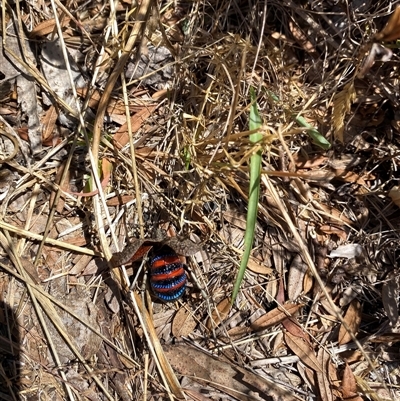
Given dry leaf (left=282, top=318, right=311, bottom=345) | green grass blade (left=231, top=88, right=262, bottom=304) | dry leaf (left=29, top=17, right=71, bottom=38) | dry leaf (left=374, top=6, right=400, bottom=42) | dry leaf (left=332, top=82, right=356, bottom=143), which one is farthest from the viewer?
dry leaf (left=282, top=318, right=311, bottom=345)

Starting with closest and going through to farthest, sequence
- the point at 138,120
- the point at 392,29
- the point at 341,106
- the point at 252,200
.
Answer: the point at 392,29, the point at 252,200, the point at 341,106, the point at 138,120

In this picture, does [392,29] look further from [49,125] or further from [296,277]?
[49,125]

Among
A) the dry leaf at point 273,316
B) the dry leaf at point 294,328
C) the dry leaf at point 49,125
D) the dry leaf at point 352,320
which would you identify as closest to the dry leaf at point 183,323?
the dry leaf at point 273,316

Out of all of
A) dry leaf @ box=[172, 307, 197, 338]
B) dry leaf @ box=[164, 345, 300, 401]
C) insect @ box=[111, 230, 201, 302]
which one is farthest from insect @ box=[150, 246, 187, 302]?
dry leaf @ box=[164, 345, 300, 401]

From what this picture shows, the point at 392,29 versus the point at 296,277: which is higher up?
the point at 392,29

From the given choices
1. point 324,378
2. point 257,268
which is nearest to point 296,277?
point 257,268

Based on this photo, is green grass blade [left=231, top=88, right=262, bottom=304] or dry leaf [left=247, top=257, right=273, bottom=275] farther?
dry leaf [left=247, top=257, right=273, bottom=275]

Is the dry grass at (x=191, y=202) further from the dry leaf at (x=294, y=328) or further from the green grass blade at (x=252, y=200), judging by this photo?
the green grass blade at (x=252, y=200)

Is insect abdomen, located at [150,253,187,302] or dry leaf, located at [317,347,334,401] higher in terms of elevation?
insect abdomen, located at [150,253,187,302]

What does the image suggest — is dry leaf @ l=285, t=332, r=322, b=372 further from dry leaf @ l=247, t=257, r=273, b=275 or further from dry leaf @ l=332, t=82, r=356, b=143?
dry leaf @ l=332, t=82, r=356, b=143
